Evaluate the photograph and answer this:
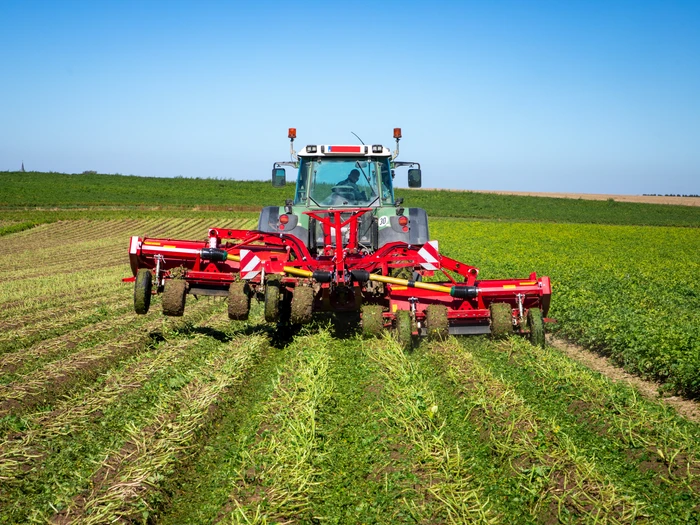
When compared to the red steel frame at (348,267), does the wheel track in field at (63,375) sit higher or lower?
lower

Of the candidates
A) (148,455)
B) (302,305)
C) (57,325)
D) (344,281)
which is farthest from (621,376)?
(57,325)

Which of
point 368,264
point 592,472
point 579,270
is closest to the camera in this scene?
point 592,472

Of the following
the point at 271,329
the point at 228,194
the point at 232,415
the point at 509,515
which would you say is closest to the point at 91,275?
the point at 271,329

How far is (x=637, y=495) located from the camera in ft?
13.8

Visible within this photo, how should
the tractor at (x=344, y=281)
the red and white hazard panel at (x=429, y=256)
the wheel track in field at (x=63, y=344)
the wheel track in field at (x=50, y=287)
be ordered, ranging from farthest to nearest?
the wheel track in field at (x=50, y=287)
the red and white hazard panel at (x=429, y=256)
the tractor at (x=344, y=281)
the wheel track in field at (x=63, y=344)

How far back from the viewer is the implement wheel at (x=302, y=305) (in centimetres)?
773

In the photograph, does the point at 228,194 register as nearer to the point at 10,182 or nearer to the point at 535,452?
the point at 10,182

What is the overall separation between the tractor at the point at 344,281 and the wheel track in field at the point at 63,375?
1.92ft

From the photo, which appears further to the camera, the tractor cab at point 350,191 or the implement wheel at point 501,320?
the tractor cab at point 350,191

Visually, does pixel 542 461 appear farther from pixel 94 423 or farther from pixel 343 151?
pixel 343 151

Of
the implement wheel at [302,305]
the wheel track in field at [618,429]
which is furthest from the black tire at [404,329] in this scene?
the implement wheel at [302,305]

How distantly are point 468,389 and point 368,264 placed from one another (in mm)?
2522

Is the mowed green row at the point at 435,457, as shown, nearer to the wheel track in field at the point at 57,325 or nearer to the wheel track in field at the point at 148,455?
the wheel track in field at the point at 148,455

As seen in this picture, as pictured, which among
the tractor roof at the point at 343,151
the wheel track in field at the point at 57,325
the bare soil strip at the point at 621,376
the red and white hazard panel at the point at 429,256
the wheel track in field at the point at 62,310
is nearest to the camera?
the bare soil strip at the point at 621,376
